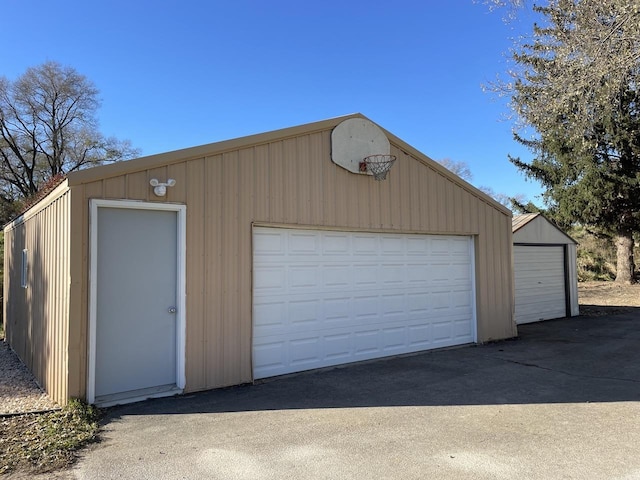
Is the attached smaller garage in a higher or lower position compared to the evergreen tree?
lower

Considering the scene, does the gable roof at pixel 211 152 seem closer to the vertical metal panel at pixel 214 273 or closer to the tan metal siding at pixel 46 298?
the vertical metal panel at pixel 214 273

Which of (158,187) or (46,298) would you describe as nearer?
(158,187)

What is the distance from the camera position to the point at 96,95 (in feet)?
94.5

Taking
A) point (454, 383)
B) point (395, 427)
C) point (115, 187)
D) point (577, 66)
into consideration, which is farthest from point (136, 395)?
point (577, 66)

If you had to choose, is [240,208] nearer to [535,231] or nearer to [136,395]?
[136,395]

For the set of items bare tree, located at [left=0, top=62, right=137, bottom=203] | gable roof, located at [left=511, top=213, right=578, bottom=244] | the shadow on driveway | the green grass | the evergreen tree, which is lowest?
the shadow on driveway

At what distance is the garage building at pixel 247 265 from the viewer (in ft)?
16.7

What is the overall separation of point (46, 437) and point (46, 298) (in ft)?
8.07

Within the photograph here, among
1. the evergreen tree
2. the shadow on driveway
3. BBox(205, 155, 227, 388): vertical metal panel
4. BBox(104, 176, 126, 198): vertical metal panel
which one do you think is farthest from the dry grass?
BBox(104, 176, 126, 198): vertical metal panel

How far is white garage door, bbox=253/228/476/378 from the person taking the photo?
21.1 ft

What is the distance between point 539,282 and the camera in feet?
40.2

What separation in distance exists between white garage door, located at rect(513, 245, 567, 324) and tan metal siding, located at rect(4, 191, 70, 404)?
10.4 m

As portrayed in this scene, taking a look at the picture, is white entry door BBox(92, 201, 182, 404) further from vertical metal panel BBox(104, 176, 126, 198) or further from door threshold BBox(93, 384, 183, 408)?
vertical metal panel BBox(104, 176, 126, 198)

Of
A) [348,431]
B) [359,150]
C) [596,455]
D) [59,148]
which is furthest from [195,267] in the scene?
[59,148]
